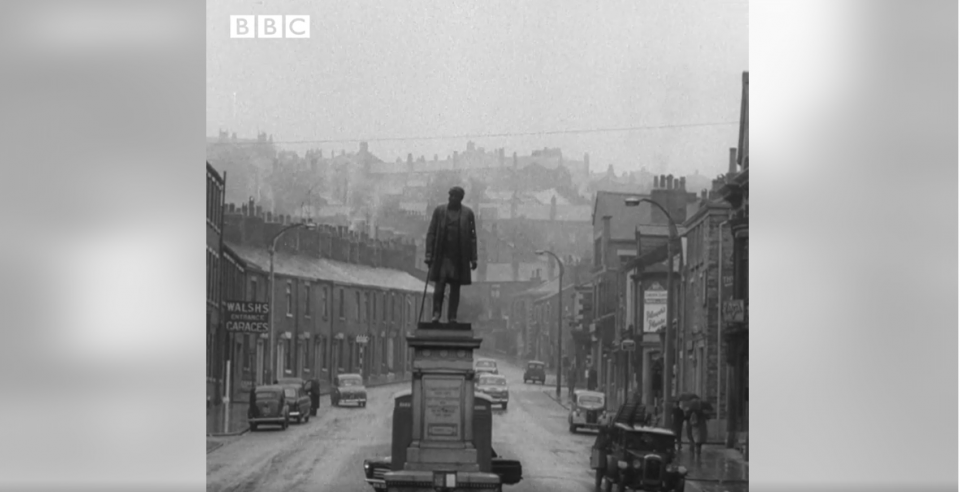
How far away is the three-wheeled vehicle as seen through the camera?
11603 mm

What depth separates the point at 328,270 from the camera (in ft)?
40.0

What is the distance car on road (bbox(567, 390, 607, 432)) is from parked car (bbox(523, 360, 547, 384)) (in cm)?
35

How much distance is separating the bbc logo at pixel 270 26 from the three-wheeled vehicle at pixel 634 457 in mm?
4354

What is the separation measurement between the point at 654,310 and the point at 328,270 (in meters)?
2.95

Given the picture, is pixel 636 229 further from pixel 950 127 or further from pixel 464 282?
pixel 950 127

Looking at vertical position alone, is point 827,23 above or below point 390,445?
above

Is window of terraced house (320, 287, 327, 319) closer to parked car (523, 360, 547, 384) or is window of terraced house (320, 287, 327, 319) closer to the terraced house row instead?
the terraced house row

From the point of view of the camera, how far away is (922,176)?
38.1ft

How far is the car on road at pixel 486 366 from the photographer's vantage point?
465 inches

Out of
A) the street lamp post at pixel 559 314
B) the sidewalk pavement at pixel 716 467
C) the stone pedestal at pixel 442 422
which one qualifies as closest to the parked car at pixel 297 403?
the stone pedestal at pixel 442 422

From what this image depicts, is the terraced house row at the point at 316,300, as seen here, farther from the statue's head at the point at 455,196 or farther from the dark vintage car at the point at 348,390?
the statue's head at the point at 455,196

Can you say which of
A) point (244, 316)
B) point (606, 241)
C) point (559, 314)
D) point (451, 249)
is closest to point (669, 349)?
point (559, 314)

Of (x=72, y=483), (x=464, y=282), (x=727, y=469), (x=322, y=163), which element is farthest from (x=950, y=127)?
(x=72, y=483)

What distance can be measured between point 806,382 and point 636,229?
195cm
